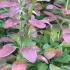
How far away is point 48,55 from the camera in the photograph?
1610 mm

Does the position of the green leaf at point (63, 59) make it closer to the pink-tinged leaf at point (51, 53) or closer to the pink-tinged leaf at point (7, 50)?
the pink-tinged leaf at point (51, 53)

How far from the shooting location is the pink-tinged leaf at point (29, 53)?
1.42 m

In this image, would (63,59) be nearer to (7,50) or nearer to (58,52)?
Answer: (58,52)

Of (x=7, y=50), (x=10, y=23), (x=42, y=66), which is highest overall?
(x=10, y=23)

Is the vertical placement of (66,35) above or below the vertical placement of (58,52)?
above

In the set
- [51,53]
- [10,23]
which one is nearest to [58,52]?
[51,53]

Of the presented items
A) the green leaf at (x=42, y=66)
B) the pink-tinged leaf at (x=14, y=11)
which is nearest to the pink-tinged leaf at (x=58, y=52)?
the green leaf at (x=42, y=66)

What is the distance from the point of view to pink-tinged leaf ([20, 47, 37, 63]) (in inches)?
56.0

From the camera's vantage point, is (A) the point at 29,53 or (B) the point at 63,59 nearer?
(A) the point at 29,53

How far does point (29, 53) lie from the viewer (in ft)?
4.82

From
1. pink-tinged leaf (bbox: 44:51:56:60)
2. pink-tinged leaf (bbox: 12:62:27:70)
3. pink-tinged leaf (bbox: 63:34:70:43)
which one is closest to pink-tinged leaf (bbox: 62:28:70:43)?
pink-tinged leaf (bbox: 63:34:70:43)

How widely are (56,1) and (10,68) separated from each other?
0.73 metres

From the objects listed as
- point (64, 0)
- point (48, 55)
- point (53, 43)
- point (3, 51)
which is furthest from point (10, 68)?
point (64, 0)

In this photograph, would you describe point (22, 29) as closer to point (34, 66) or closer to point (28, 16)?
point (28, 16)
